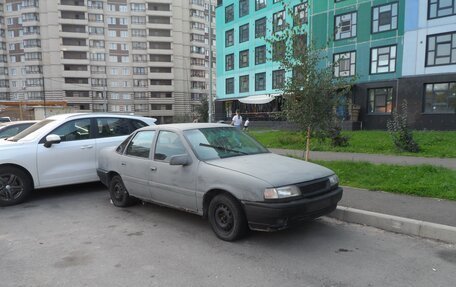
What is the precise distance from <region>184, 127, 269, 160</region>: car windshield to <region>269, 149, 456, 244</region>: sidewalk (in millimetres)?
1764

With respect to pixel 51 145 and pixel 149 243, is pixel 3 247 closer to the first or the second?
pixel 149 243

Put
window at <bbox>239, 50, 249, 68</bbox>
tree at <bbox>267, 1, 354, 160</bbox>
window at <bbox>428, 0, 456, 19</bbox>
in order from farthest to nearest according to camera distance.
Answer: window at <bbox>239, 50, 249, 68</bbox> → window at <bbox>428, 0, 456, 19</bbox> → tree at <bbox>267, 1, 354, 160</bbox>

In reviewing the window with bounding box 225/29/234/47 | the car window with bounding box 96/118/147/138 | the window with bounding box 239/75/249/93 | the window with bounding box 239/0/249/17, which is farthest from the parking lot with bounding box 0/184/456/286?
the window with bounding box 225/29/234/47

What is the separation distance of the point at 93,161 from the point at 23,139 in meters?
1.40

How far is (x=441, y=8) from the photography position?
23.5 m

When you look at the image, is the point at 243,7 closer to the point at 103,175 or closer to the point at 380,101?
the point at 380,101

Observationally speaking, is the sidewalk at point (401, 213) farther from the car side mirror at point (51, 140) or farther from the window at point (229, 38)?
the window at point (229, 38)

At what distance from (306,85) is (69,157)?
17.3 feet

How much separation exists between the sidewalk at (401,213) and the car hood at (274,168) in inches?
42.5

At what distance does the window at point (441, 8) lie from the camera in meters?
23.1

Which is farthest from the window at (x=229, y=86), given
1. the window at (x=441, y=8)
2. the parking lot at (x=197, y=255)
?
the parking lot at (x=197, y=255)

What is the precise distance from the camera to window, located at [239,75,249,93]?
42000 mm

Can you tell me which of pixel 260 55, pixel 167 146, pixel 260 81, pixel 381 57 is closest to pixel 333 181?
pixel 167 146

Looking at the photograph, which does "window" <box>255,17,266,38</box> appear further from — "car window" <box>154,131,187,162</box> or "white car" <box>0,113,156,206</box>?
"car window" <box>154,131,187,162</box>
